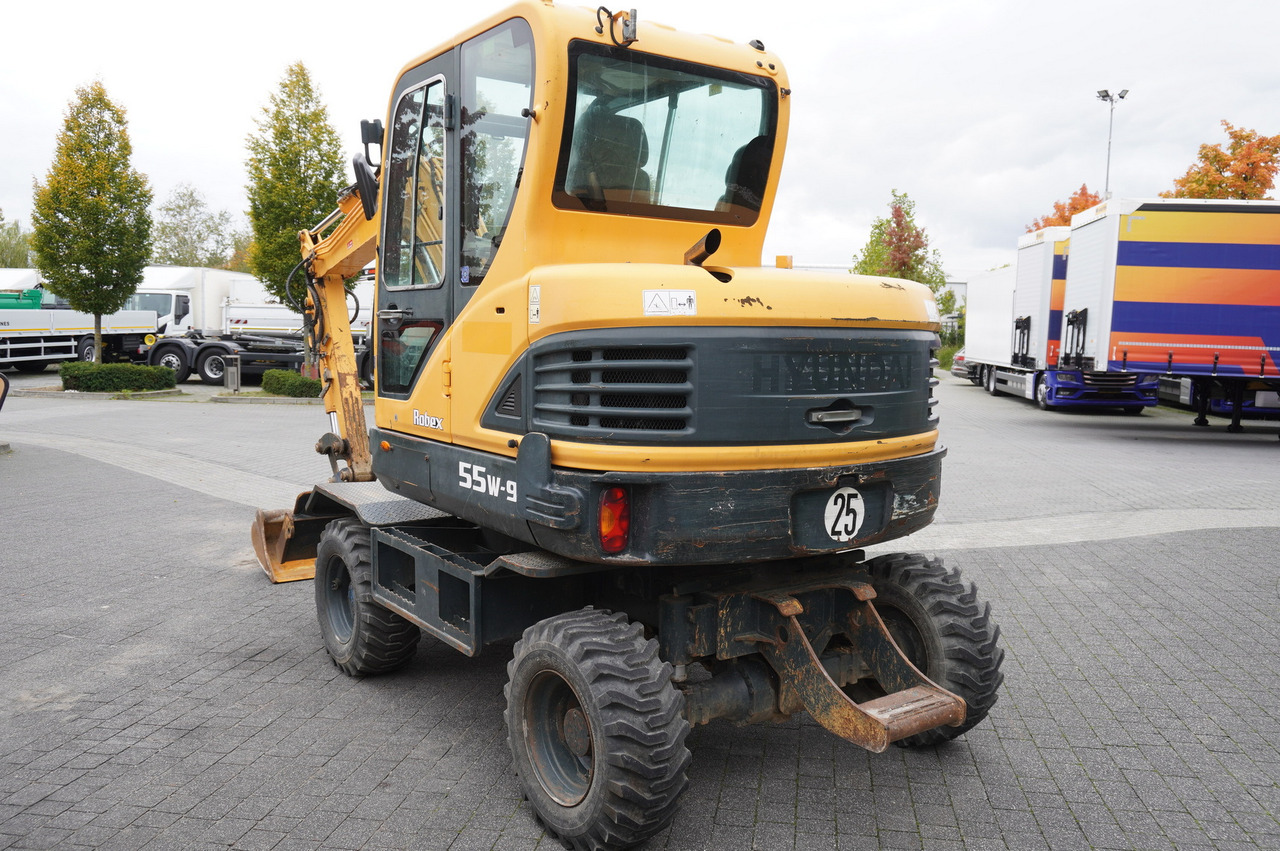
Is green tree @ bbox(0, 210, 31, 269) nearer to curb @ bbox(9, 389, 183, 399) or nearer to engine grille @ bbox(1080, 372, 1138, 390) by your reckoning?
curb @ bbox(9, 389, 183, 399)

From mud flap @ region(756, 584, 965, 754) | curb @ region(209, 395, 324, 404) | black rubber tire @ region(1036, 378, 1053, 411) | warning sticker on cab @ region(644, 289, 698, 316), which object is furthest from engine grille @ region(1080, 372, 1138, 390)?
warning sticker on cab @ region(644, 289, 698, 316)

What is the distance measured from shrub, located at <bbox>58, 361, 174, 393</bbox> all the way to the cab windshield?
71.2ft

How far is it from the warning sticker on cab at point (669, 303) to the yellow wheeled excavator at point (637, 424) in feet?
0.04

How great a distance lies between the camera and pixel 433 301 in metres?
4.51

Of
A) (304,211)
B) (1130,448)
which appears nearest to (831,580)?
(1130,448)

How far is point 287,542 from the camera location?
267 inches

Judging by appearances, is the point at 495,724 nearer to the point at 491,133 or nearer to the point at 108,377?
the point at 491,133

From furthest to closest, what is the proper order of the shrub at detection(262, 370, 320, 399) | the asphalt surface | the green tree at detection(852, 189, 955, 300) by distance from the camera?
the green tree at detection(852, 189, 955, 300)
the shrub at detection(262, 370, 320, 399)
the asphalt surface

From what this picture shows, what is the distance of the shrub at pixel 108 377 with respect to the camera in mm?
22094

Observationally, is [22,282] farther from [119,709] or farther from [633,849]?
[633,849]

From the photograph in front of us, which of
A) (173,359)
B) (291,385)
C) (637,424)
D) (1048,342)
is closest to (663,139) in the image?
(637,424)

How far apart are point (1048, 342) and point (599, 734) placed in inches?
732

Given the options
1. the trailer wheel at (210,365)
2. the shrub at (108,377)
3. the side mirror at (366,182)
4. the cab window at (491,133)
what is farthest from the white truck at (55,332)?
the cab window at (491,133)

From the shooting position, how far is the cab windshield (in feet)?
12.9
